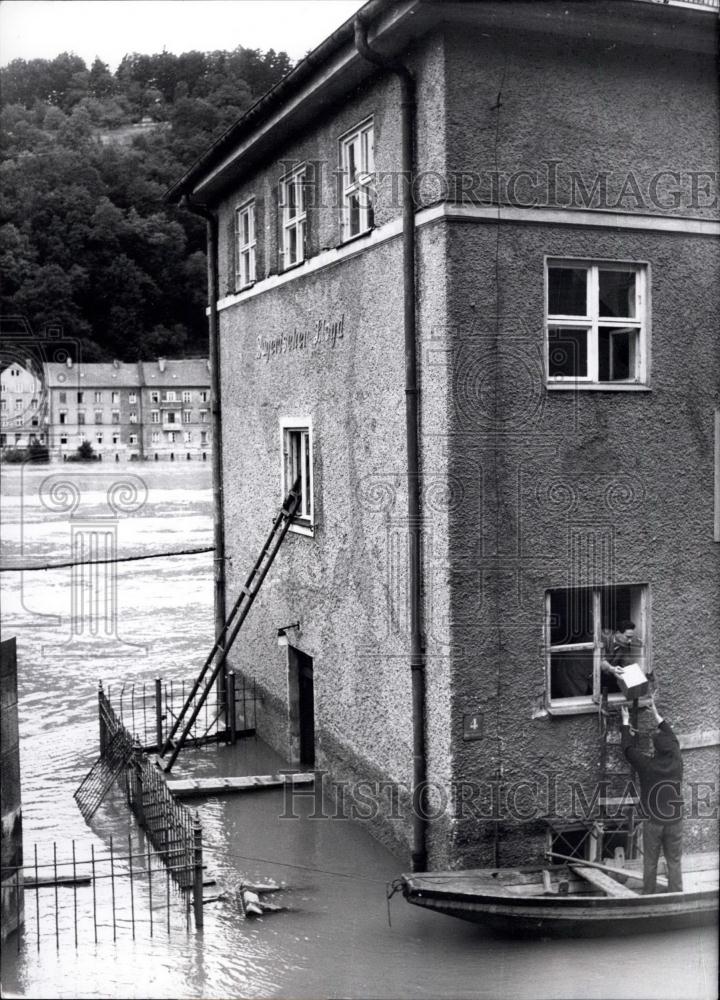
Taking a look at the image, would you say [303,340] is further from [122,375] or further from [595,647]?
[122,375]

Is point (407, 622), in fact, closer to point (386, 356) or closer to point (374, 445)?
point (374, 445)

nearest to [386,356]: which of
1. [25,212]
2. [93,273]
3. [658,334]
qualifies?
[658,334]

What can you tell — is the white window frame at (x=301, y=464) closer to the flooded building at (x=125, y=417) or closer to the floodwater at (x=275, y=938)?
the floodwater at (x=275, y=938)

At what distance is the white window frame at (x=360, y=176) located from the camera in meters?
12.5

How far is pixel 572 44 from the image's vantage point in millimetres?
10898

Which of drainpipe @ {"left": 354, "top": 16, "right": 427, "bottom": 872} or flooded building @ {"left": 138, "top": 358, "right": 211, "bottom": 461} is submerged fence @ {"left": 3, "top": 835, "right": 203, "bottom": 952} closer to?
drainpipe @ {"left": 354, "top": 16, "right": 427, "bottom": 872}

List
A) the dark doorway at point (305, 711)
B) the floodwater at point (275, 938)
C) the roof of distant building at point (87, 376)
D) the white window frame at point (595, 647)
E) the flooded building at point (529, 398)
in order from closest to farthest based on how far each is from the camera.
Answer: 1. the floodwater at point (275, 938)
2. the flooded building at point (529, 398)
3. the white window frame at point (595, 647)
4. the dark doorway at point (305, 711)
5. the roof of distant building at point (87, 376)

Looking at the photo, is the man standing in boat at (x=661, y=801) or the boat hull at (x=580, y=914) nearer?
the boat hull at (x=580, y=914)

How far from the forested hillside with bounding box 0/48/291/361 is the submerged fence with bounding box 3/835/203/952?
7.93 m

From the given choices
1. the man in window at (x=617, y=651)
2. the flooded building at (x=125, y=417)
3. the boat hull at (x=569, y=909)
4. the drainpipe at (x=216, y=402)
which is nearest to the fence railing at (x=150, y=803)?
the boat hull at (x=569, y=909)

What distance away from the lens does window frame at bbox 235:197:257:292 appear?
1702 cm

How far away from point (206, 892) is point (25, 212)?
1379 centimetres

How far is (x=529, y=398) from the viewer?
36.1 ft

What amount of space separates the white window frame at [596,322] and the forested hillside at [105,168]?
5780mm
